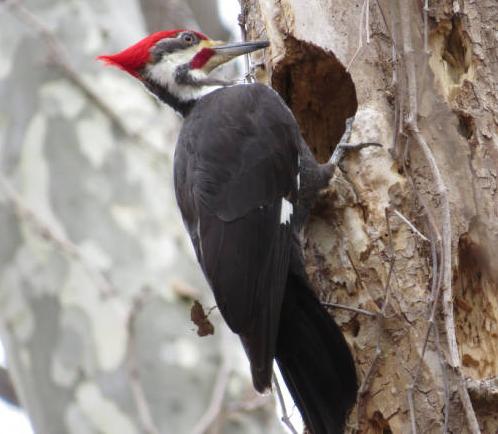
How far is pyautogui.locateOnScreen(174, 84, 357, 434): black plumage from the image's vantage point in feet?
9.98

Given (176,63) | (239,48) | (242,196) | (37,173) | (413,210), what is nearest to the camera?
(413,210)

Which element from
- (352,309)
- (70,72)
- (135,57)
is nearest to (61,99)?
(70,72)

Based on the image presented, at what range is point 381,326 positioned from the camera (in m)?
3.08

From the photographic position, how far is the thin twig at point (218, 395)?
3734 mm

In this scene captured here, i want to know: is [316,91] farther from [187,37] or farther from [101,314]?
[101,314]

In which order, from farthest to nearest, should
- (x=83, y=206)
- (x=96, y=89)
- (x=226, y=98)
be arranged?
(x=96, y=89) < (x=83, y=206) < (x=226, y=98)

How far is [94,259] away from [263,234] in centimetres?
110

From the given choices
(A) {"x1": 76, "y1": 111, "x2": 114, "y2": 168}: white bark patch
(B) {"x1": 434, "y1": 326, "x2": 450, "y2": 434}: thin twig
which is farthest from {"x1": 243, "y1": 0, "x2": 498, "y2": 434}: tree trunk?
(A) {"x1": 76, "y1": 111, "x2": 114, "y2": 168}: white bark patch

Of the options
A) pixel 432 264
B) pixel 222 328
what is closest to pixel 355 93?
pixel 432 264

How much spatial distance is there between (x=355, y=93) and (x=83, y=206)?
1.32 metres

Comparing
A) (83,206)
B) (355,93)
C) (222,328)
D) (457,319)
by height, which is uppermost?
(355,93)

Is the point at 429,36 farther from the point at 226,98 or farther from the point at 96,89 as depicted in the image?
the point at 96,89

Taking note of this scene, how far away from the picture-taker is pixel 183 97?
3.96 meters

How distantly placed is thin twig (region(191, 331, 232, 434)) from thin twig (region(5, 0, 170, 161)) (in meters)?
0.90
